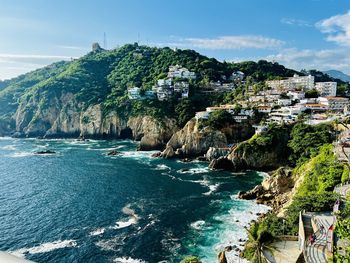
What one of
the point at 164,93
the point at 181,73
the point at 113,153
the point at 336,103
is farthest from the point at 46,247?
the point at 181,73

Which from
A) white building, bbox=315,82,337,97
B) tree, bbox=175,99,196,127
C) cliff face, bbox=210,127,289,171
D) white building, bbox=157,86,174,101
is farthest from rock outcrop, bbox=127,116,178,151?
white building, bbox=315,82,337,97

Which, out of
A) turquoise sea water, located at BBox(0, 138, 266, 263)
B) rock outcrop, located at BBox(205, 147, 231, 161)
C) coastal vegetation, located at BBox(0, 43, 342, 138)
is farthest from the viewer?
coastal vegetation, located at BBox(0, 43, 342, 138)

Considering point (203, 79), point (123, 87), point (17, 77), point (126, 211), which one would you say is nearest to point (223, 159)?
point (126, 211)

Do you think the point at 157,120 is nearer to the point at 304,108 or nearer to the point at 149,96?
the point at 149,96

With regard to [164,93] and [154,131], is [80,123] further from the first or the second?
[154,131]

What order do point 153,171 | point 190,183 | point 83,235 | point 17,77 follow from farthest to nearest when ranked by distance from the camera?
1. point 17,77
2. point 153,171
3. point 190,183
4. point 83,235

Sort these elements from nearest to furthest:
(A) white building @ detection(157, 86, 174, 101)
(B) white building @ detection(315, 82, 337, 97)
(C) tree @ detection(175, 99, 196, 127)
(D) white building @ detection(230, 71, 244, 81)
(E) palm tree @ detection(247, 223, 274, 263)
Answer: (E) palm tree @ detection(247, 223, 274, 263)
(C) tree @ detection(175, 99, 196, 127)
(B) white building @ detection(315, 82, 337, 97)
(A) white building @ detection(157, 86, 174, 101)
(D) white building @ detection(230, 71, 244, 81)

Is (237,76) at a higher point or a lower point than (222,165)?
higher

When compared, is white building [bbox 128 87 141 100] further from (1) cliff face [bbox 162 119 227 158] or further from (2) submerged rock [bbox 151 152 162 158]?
(1) cliff face [bbox 162 119 227 158]
